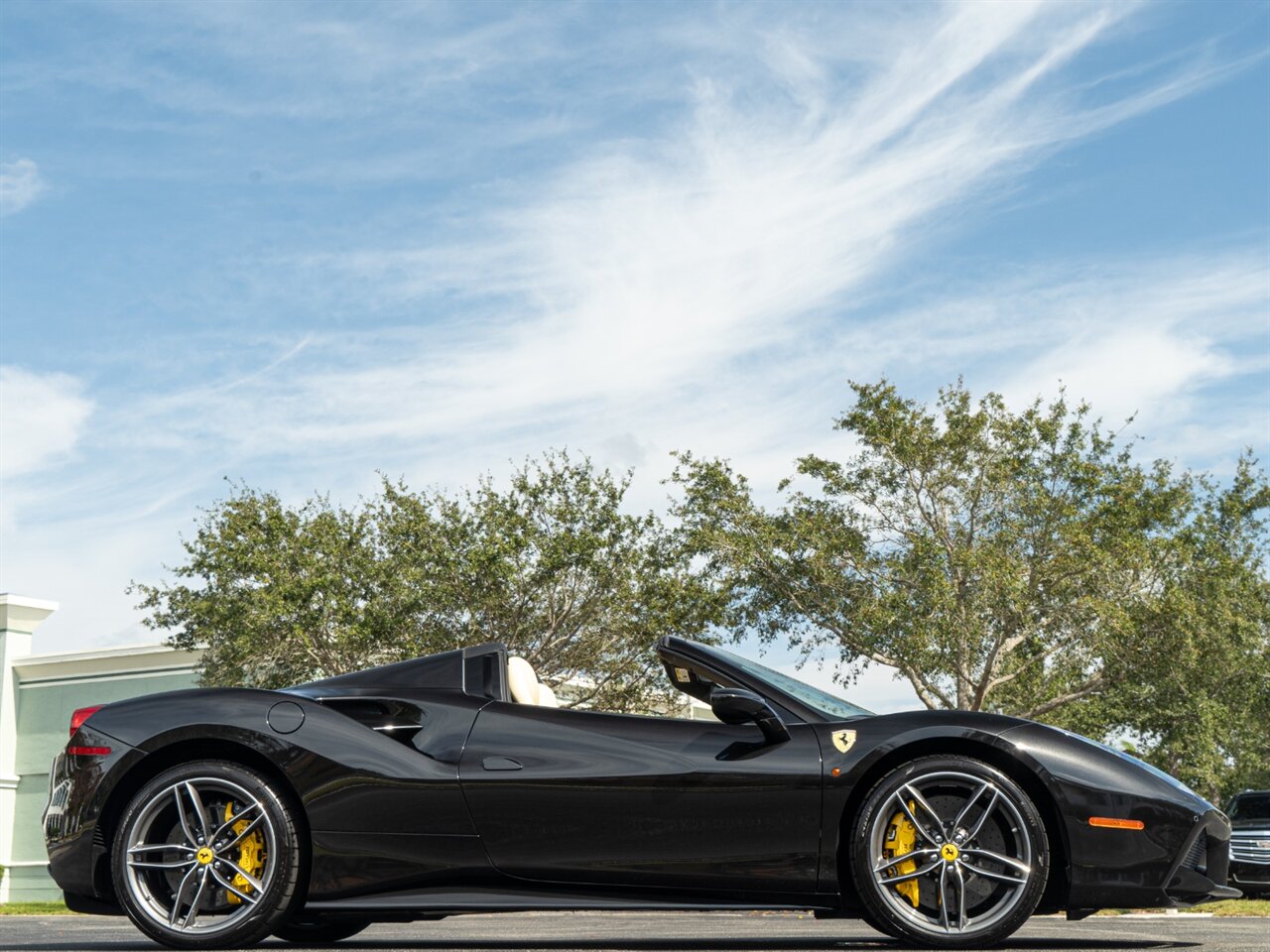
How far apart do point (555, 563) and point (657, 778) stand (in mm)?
22164

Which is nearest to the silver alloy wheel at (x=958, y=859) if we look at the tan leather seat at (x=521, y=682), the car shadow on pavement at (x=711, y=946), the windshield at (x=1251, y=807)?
the car shadow on pavement at (x=711, y=946)

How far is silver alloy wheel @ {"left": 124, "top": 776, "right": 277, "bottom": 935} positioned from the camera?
17.2 ft

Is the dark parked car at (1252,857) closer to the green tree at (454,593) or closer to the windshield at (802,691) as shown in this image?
the green tree at (454,593)

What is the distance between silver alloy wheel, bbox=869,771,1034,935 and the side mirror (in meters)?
0.45

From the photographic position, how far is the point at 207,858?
5285mm

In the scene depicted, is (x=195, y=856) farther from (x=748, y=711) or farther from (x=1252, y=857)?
(x=1252, y=857)

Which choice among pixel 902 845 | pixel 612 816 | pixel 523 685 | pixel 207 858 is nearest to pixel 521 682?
pixel 523 685

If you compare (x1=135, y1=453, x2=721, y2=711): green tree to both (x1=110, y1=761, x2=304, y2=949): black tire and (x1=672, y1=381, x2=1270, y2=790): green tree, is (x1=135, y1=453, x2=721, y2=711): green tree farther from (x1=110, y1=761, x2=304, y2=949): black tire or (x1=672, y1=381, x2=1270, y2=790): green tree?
(x1=110, y1=761, x2=304, y2=949): black tire

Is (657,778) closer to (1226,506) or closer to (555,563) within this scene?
(555,563)

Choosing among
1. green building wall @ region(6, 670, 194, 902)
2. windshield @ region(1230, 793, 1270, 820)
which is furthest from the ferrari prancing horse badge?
green building wall @ region(6, 670, 194, 902)

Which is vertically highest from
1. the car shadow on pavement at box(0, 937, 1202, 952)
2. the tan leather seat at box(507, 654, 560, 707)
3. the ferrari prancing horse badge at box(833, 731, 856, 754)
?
the tan leather seat at box(507, 654, 560, 707)

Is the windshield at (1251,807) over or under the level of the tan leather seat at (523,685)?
under

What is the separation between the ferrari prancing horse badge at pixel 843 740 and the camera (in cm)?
512

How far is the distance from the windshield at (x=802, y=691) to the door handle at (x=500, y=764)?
0.88 metres
